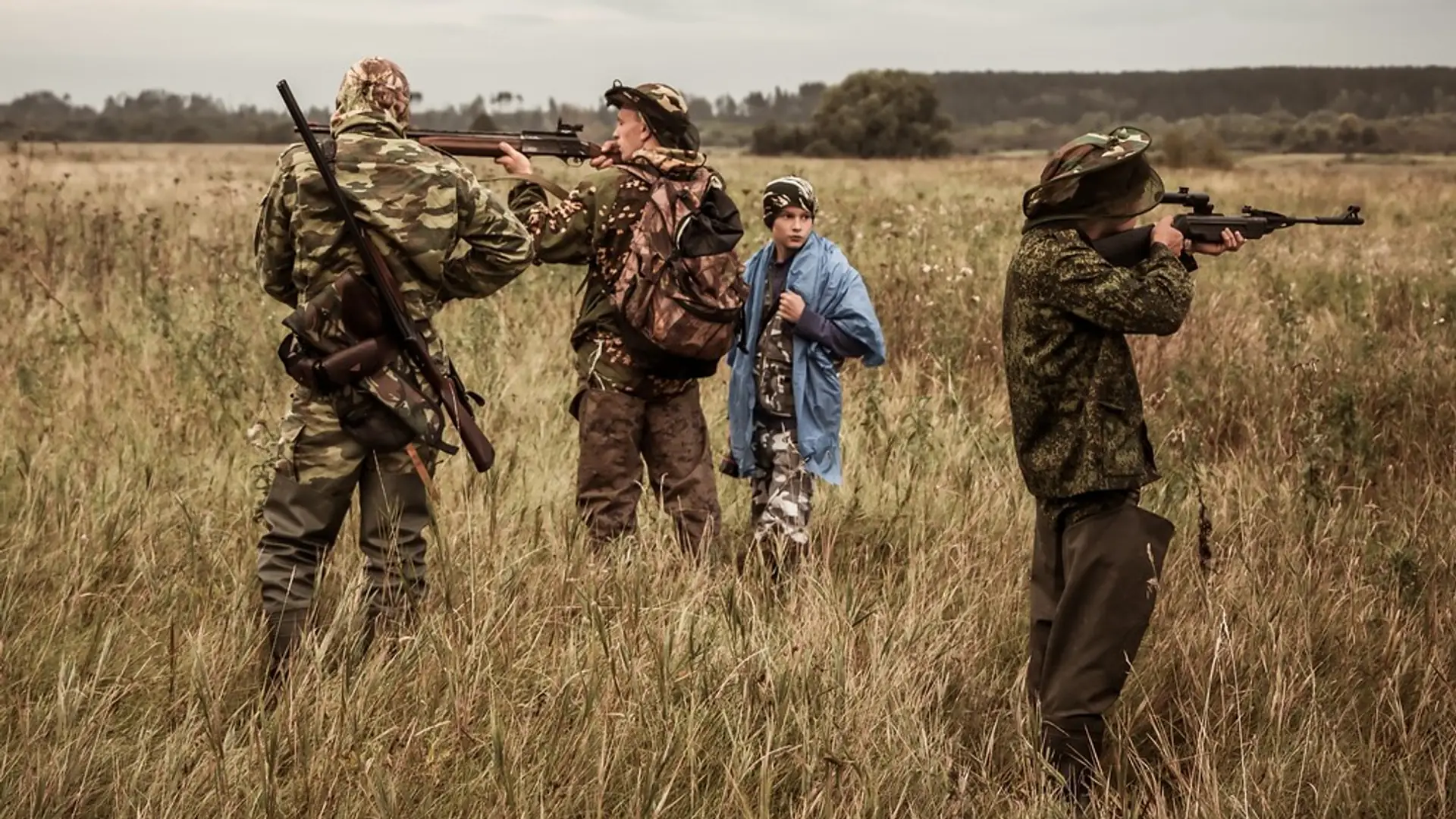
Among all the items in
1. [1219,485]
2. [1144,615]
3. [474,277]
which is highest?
[474,277]

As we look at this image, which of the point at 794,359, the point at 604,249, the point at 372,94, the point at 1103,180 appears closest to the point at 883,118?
the point at 794,359

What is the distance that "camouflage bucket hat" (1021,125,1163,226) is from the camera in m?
3.54

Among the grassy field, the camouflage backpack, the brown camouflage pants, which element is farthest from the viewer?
the brown camouflage pants

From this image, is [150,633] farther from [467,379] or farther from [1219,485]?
[1219,485]

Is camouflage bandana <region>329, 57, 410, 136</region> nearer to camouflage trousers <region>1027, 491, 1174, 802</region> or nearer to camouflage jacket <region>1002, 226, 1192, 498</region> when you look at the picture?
camouflage jacket <region>1002, 226, 1192, 498</region>

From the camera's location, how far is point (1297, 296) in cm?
1102

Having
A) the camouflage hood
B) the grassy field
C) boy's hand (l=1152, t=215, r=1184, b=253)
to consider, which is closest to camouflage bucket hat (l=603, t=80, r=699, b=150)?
the camouflage hood

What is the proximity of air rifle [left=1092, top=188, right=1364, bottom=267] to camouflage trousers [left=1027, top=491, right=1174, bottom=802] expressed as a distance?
26.0 inches

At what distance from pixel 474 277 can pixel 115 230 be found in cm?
899

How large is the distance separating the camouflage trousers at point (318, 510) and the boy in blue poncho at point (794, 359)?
1537 mm

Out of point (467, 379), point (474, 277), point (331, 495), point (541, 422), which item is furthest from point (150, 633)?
point (467, 379)

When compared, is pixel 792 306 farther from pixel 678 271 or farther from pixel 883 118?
pixel 883 118

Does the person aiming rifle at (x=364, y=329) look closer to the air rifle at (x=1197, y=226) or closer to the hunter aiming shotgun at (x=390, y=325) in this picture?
the hunter aiming shotgun at (x=390, y=325)

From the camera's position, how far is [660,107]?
4.89 metres
